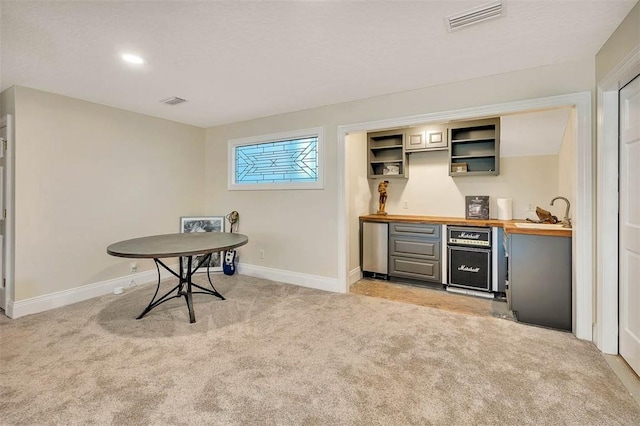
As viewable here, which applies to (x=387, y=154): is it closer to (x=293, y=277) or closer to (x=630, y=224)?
(x=293, y=277)

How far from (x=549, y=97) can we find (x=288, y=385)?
3.05 m

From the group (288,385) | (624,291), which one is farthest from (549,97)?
(288,385)

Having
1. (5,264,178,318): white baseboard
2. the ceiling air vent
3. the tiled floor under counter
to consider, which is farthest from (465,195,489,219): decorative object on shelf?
(5,264,178,318): white baseboard

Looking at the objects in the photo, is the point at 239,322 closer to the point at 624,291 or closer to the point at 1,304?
the point at 1,304

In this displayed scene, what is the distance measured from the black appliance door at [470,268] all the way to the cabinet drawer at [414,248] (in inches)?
7.7

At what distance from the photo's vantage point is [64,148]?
10.7 ft

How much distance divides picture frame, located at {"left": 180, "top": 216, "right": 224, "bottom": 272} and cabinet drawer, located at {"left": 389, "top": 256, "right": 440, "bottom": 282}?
2.55 m

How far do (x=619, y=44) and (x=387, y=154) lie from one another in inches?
111

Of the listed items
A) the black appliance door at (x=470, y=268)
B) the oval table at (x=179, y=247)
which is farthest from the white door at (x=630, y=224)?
the oval table at (x=179, y=247)

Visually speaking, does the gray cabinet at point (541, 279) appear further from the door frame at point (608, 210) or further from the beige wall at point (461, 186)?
the beige wall at point (461, 186)

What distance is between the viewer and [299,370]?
2025 mm

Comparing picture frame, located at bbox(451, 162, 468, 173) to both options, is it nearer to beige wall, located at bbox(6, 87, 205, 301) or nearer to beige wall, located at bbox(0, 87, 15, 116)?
beige wall, located at bbox(6, 87, 205, 301)

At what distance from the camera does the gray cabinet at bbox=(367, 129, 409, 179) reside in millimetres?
4410

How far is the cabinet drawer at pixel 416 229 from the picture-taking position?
3.89 metres
